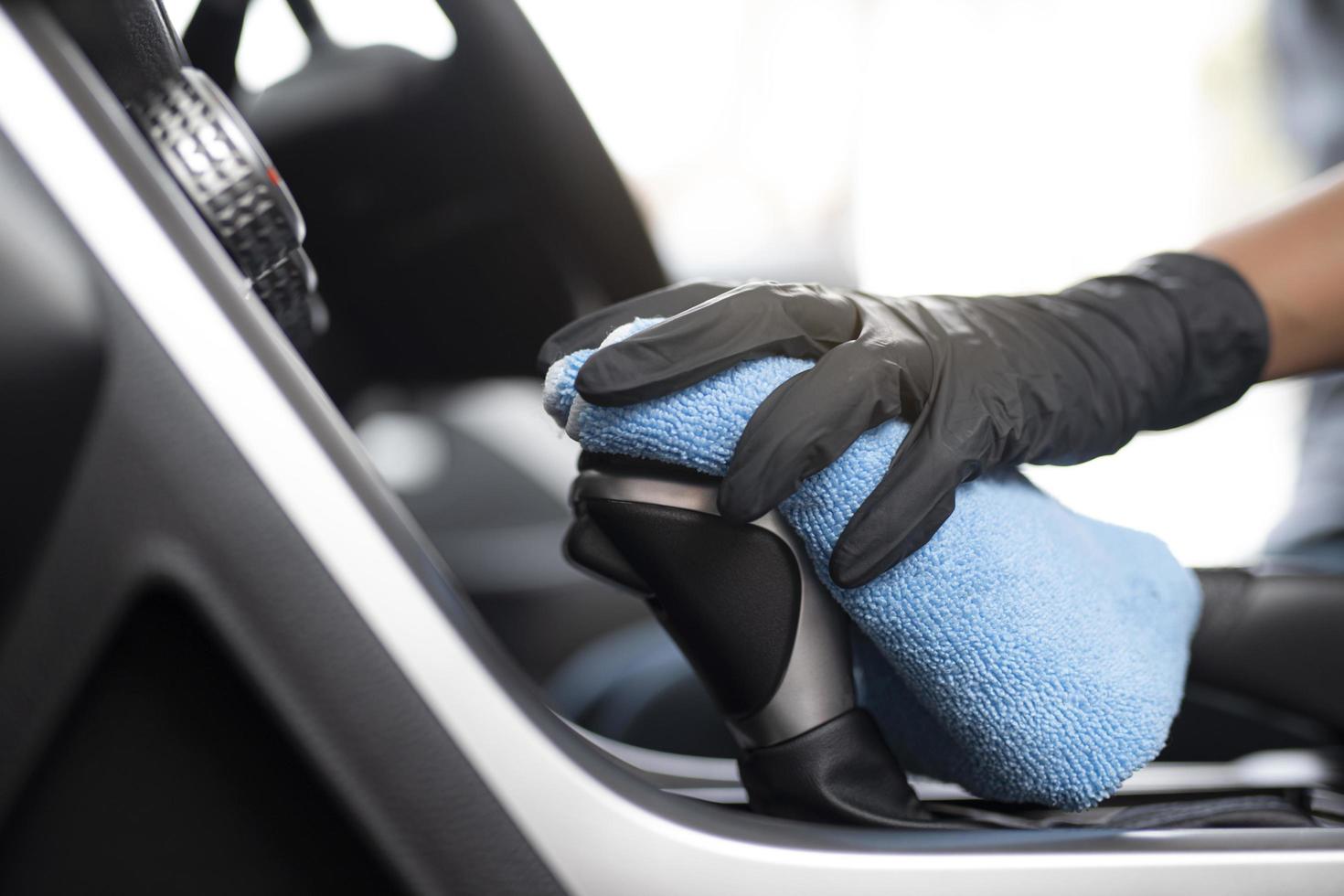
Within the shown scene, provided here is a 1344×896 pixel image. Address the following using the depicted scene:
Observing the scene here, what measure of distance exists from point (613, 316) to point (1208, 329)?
37cm

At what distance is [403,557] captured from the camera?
0.32 metres

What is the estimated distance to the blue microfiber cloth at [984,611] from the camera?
347 mm

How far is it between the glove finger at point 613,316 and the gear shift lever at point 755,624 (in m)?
0.05

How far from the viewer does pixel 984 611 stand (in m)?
0.36

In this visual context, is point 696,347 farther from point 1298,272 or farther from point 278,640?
point 1298,272

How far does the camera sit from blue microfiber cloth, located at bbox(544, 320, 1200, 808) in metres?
0.35

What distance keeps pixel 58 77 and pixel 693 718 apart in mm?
601

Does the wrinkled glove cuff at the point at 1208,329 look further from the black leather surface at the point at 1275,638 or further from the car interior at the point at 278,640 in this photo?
the car interior at the point at 278,640

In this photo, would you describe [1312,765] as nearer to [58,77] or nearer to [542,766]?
[542,766]

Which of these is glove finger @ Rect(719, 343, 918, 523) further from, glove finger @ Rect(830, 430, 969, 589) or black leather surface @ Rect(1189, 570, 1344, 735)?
black leather surface @ Rect(1189, 570, 1344, 735)

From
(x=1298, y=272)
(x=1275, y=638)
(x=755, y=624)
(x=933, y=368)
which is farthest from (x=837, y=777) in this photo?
(x=1298, y=272)

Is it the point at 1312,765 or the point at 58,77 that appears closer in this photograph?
the point at 58,77

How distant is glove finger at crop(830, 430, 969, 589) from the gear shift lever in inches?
1.4

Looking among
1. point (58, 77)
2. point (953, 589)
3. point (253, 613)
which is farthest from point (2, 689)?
point (953, 589)
